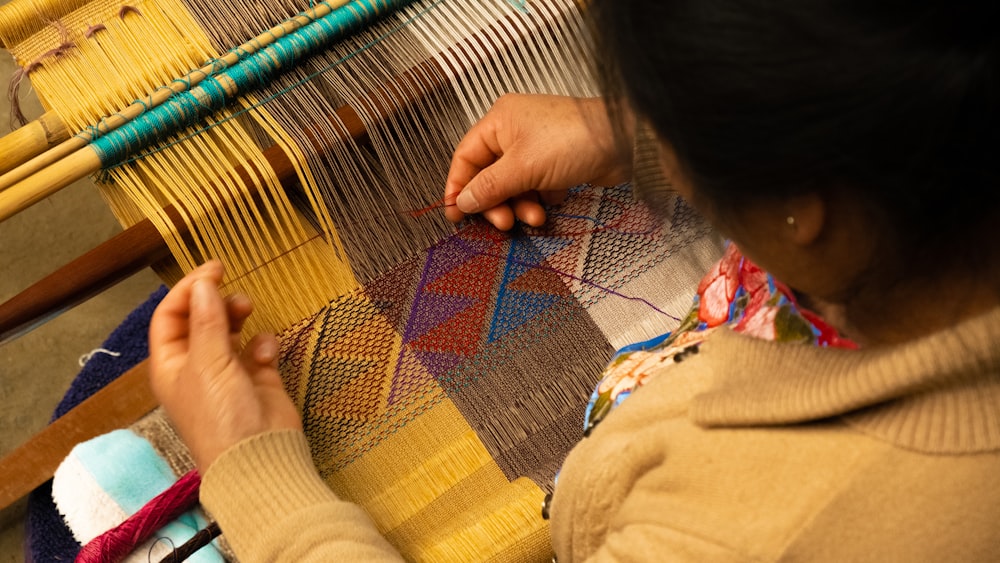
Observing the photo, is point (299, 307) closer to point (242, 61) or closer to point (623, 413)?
point (242, 61)

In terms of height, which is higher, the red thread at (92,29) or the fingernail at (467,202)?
the red thread at (92,29)

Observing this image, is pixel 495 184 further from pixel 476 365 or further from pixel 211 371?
pixel 211 371

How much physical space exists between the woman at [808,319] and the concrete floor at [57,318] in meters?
1.24

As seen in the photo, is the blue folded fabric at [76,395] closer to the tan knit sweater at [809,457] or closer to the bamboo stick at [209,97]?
the bamboo stick at [209,97]

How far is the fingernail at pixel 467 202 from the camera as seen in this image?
1022mm

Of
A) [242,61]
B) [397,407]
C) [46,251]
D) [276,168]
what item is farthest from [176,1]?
[46,251]

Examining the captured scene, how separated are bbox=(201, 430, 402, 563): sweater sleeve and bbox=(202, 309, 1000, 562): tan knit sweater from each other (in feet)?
0.86

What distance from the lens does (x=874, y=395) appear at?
1.79 ft

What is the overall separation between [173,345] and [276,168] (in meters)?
0.23

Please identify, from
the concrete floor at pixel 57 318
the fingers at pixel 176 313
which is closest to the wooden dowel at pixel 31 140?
the fingers at pixel 176 313

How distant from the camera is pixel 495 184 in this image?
1017 millimetres

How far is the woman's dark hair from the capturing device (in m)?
0.40

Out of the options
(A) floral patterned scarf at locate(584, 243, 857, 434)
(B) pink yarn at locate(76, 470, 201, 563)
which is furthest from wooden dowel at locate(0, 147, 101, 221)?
(A) floral patterned scarf at locate(584, 243, 857, 434)

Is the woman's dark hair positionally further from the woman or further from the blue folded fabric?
the blue folded fabric
